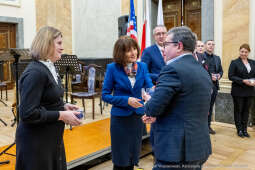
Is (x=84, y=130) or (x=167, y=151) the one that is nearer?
(x=167, y=151)

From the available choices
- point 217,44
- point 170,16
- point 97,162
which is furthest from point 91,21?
point 97,162

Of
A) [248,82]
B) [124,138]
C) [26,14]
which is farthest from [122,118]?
[26,14]

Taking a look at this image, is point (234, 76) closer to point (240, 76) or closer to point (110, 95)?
point (240, 76)

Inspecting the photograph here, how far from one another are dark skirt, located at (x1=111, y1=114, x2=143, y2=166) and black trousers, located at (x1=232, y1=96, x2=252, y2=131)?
301cm

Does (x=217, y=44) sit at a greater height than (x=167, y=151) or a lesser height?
greater

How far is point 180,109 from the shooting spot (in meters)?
1.53

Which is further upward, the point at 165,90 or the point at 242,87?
the point at 165,90

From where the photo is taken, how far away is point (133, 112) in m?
2.34

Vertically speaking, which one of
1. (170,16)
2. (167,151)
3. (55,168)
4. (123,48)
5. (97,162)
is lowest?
(97,162)

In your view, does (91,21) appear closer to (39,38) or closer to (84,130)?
(84,130)

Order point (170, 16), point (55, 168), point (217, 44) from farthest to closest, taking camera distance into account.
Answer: point (170, 16), point (217, 44), point (55, 168)

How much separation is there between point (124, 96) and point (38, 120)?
0.83m

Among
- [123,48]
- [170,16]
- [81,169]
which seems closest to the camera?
[123,48]

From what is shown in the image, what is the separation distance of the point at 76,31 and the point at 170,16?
4376 millimetres
